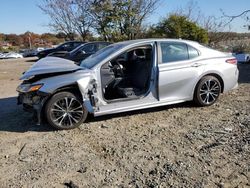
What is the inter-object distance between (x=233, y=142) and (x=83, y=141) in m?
2.30

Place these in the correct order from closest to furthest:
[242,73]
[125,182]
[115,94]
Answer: [125,182]
[115,94]
[242,73]

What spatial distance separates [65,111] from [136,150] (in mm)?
1604

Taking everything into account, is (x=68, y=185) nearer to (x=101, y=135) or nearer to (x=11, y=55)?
(x=101, y=135)

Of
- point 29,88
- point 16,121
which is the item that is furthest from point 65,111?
point 16,121

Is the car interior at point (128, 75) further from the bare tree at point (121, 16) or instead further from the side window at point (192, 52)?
the bare tree at point (121, 16)

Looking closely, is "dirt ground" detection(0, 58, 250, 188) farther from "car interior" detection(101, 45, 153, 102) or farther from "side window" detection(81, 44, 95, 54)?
"side window" detection(81, 44, 95, 54)

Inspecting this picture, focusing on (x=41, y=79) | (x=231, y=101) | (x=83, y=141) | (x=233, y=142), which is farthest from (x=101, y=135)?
(x=231, y=101)

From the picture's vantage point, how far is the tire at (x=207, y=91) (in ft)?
20.0

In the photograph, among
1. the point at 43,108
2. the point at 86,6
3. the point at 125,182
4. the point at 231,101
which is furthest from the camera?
the point at 86,6

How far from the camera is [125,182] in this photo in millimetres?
3459

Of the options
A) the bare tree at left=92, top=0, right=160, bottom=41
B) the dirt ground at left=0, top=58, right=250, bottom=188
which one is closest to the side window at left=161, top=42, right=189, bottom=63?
the dirt ground at left=0, top=58, right=250, bottom=188

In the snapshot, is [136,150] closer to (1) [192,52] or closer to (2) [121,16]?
(1) [192,52]

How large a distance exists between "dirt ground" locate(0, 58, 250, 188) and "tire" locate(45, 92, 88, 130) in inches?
6.0

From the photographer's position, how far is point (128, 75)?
20.7ft
